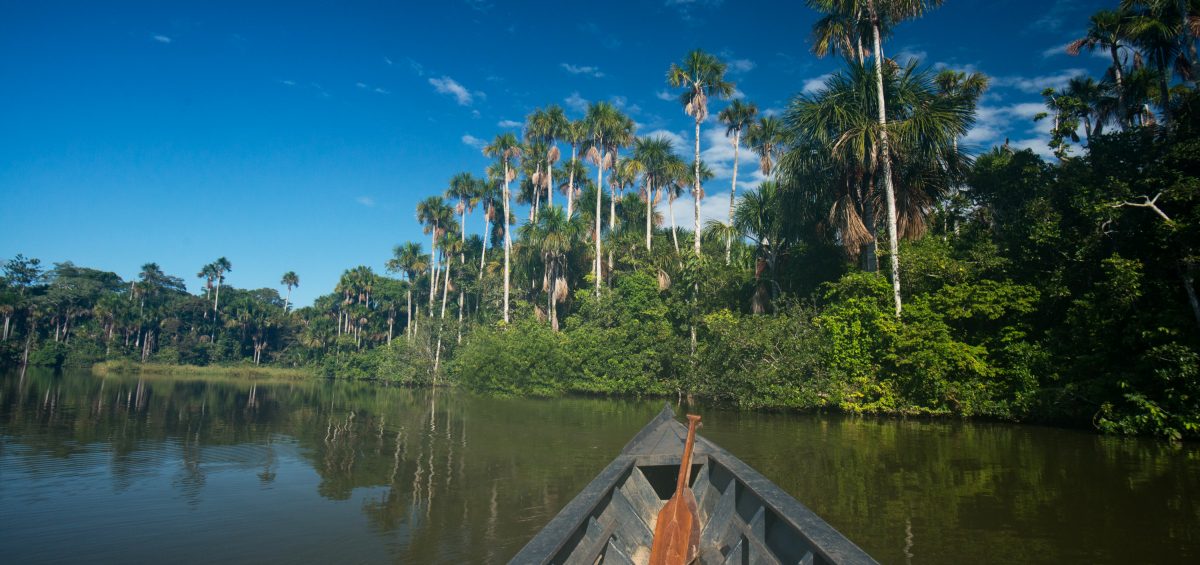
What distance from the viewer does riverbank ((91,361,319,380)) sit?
55.4 meters

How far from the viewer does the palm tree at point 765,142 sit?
1363 inches

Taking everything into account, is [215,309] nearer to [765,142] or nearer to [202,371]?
[202,371]

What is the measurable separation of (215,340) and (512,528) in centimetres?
7892

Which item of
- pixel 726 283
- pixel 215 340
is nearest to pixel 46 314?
pixel 215 340

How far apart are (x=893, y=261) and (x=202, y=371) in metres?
66.8

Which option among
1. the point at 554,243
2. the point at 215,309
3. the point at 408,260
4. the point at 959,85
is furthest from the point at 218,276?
the point at 959,85

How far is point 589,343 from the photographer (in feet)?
95.8

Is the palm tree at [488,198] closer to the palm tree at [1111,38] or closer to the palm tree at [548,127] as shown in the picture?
the palm tree at [548,127]

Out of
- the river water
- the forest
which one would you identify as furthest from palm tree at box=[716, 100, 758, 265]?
the river water

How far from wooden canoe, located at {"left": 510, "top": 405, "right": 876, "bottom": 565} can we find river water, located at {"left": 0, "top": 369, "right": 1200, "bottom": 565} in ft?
6.01

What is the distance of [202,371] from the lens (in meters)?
59.9

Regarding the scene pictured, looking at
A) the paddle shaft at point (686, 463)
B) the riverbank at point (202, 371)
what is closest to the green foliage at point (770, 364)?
A: the paddle shaft at point (686, 463)

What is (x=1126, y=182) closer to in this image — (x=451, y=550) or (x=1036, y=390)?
(x=1036, y=390)

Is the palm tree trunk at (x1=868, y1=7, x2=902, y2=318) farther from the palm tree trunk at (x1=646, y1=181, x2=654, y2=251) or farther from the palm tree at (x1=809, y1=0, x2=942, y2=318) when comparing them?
the palm tree trunk at (x1=646, y1=181, x2=654, y2=251)
